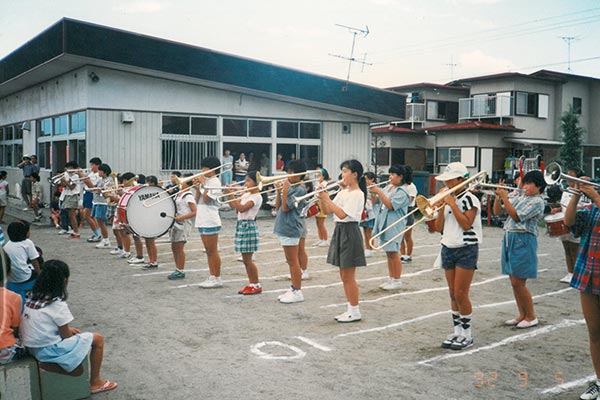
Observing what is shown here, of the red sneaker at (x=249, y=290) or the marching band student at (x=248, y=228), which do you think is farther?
the red sneaker at (x=249, y=290)

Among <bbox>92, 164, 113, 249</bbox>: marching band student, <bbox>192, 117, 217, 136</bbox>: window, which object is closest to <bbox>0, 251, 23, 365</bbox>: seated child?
<bbox>92, 164, 113, 249</bbox>: marching band student

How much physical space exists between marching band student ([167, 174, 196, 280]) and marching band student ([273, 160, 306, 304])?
1.86 meters

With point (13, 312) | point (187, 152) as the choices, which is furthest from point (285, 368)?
point (187, 152)

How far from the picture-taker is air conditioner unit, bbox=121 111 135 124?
16500 millimetres

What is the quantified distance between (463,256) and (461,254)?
3 centimetres

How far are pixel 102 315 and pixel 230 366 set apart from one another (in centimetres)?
247

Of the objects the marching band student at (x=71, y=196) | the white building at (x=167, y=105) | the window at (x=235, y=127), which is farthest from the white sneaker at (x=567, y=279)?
the window at (x=235, y=127)

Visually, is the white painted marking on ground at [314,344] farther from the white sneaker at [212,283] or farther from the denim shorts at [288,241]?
the white sneaker at [212,283]

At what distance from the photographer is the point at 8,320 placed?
13.0 feet

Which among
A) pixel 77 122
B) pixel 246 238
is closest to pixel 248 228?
pixel 246 238

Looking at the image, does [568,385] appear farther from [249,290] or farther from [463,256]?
[249,290]

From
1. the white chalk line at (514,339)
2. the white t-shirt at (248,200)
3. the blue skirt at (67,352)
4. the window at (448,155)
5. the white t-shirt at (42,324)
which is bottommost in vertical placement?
the white chalk line at (514,339)

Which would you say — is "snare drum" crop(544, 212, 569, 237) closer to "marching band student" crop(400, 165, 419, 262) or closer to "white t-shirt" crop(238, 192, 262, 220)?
"marching band student" crop(400, 165, 419, 262)

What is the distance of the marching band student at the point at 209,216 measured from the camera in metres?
8.13
